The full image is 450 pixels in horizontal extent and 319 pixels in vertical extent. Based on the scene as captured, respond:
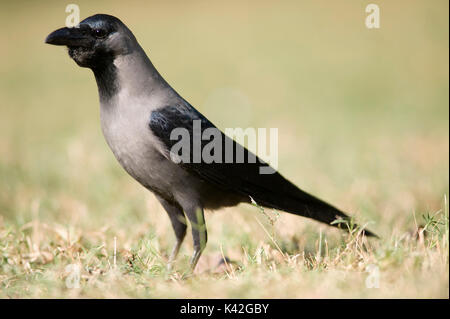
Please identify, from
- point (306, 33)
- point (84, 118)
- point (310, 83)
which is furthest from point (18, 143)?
point (306, 33)

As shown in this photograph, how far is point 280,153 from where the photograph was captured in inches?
275

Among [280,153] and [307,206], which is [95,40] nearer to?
[307,206]

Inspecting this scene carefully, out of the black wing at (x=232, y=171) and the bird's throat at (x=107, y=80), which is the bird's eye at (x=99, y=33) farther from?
the black wing at (x=232, y=171)

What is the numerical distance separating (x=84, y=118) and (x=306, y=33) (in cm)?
768

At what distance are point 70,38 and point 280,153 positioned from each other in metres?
4.03

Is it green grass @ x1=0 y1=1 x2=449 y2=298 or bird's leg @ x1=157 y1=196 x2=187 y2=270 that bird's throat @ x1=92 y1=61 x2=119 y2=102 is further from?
green grass @ x1=0 y1=1 x2=449 y2=298

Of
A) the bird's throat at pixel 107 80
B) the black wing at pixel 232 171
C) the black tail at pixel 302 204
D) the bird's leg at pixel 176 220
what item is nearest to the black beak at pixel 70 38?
the bird's throat at pixel 107 80

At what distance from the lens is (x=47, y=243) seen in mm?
3914

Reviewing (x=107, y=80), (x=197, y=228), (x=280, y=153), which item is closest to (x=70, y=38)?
(x=107, y=80)

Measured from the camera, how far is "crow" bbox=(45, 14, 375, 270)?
132 inches

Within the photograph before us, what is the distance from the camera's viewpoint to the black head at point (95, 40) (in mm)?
3350
